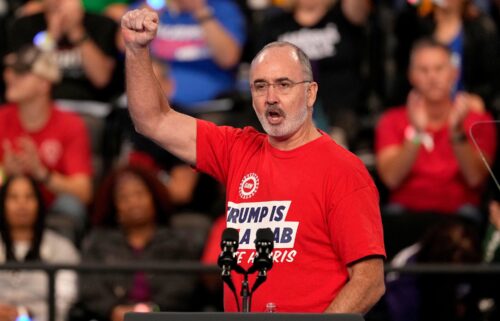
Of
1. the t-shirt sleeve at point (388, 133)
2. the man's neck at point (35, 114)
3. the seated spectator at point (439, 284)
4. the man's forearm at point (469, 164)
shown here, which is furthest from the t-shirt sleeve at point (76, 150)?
the man's forearm at point (469, 164)

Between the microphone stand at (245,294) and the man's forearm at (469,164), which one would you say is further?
the man's forearm at (469,164)

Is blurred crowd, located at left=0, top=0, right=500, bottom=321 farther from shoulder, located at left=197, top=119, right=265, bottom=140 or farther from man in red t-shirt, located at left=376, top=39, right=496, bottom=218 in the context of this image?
shoulder, located at left=197, top=119, right=265, bottom=140

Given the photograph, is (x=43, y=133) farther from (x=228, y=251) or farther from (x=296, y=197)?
(x=228, y=251)

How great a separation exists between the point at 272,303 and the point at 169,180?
4.13 meters

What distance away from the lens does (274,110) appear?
16.3 feet

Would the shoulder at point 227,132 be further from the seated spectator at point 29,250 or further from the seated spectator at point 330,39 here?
the seated spectator at point 330,39


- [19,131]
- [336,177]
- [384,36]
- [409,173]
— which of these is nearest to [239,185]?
[336,177]

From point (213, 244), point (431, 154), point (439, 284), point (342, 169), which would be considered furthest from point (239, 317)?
point (431, 154)

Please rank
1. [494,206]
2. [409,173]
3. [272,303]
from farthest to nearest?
[409,173]
[494,206]
[272,303]

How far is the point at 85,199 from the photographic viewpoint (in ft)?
28.1

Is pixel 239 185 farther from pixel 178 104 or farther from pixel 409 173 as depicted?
pixel 178 104

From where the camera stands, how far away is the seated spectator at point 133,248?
7562 millimetres

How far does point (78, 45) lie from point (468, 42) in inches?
111

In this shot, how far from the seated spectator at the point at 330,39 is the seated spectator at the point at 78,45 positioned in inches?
45.7
